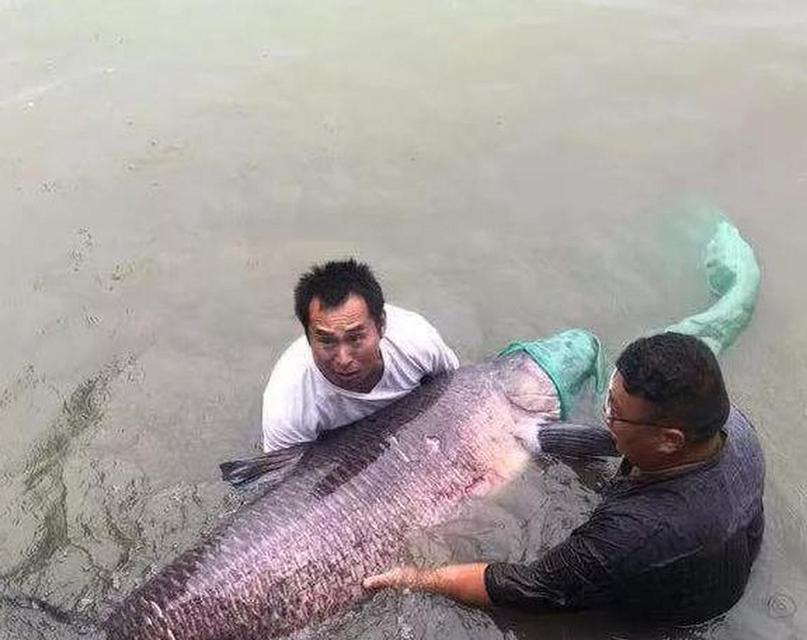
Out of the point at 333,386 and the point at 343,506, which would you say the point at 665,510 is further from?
the point at 333,386

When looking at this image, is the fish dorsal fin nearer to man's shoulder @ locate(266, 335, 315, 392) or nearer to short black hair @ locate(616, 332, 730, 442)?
man's shoulder @ locate(266, 335, 315, 392)

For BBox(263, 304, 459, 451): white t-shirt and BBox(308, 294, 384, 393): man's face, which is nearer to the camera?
BBox(308, 294, 384, 393): man's face

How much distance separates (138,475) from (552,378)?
80.8 inches

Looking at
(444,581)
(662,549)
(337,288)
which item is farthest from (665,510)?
(337,288)

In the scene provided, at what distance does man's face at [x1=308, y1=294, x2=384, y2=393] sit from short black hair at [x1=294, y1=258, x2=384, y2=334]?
0.02 m

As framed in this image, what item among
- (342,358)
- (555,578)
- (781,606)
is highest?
(342,358)

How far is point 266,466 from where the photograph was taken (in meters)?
4.40

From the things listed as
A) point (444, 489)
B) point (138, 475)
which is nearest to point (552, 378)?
point (444, 489)

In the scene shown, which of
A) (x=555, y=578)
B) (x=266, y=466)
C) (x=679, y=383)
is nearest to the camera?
(x=679, y=383)

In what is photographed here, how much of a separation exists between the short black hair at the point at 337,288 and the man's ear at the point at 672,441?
131cm

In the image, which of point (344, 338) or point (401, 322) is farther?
point (401, 322)

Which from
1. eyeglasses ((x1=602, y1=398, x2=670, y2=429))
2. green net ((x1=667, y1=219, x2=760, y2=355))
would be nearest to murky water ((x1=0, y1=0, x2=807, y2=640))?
green net ((x1=667, y1=219, x2=760, y2=355))

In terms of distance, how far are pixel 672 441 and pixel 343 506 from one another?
4.60 feet

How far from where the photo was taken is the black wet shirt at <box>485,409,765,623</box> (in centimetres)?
342
